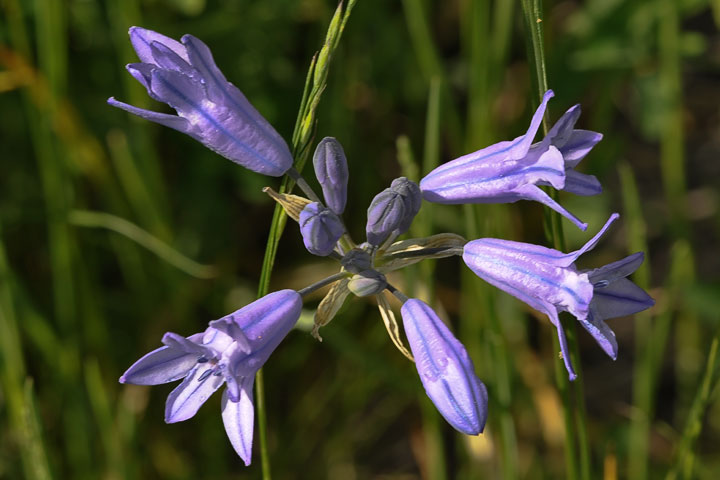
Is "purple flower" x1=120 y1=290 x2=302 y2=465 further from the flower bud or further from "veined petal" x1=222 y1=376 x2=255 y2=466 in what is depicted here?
the flower bud

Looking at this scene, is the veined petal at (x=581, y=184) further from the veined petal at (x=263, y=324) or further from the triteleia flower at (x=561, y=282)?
the veined petal at (x=263, y=324)

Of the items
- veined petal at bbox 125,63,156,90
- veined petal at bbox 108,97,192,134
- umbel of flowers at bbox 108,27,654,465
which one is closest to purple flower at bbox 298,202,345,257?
umbel of flowers at bbox 108,27,654,465

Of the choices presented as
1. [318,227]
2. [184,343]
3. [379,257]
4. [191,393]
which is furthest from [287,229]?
[184,343]

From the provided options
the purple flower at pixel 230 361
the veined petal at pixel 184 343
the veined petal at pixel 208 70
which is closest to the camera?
the veined petal at pixel 184 343

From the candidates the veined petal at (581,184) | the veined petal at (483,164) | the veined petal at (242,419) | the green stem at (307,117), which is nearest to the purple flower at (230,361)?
the veined petal at (242,419)

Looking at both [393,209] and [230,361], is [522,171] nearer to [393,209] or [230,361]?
[393,209]
